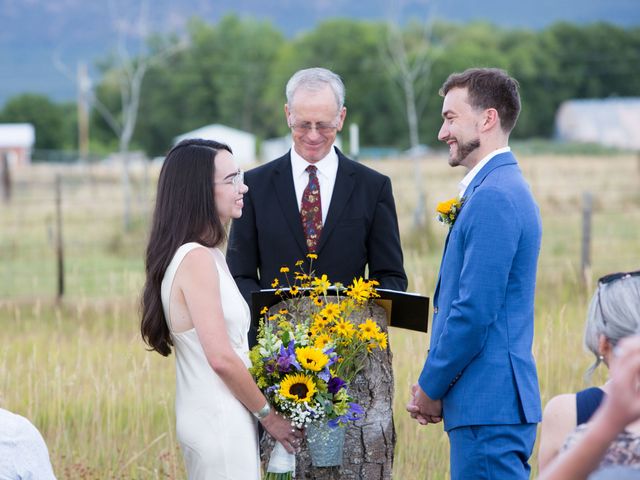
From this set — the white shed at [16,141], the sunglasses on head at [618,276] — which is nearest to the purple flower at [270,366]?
the sunglasses on head at [618,276]

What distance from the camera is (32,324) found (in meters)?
8.86

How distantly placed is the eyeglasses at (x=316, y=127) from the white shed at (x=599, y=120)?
3698 inches

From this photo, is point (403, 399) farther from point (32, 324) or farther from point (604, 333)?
point (32, 324)

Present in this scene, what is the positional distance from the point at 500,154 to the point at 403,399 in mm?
2611

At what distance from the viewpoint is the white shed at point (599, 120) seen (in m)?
96.9

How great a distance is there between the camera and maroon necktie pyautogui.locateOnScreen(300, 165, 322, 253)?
4.49m

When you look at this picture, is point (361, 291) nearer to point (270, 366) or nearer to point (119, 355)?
point (270, 366)

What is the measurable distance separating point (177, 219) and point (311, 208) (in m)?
1.12

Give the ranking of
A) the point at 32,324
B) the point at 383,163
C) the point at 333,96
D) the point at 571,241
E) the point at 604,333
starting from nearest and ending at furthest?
the point at 604,333, the point at 333,96, the point at 32,324, the point at 571,241, the point at 383,163

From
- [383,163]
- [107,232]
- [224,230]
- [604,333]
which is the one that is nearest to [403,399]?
[224,230]

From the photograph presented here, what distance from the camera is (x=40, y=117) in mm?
98875

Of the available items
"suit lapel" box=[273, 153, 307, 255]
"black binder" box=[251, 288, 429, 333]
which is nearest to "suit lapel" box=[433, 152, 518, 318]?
"black binder" box=[251, 288, 429, 333]

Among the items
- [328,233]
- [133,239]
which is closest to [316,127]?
[328,233]

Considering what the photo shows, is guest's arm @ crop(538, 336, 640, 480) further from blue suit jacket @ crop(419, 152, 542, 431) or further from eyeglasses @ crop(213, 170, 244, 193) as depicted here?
eyeglasses @ crop(213, 170, 244, 193)
